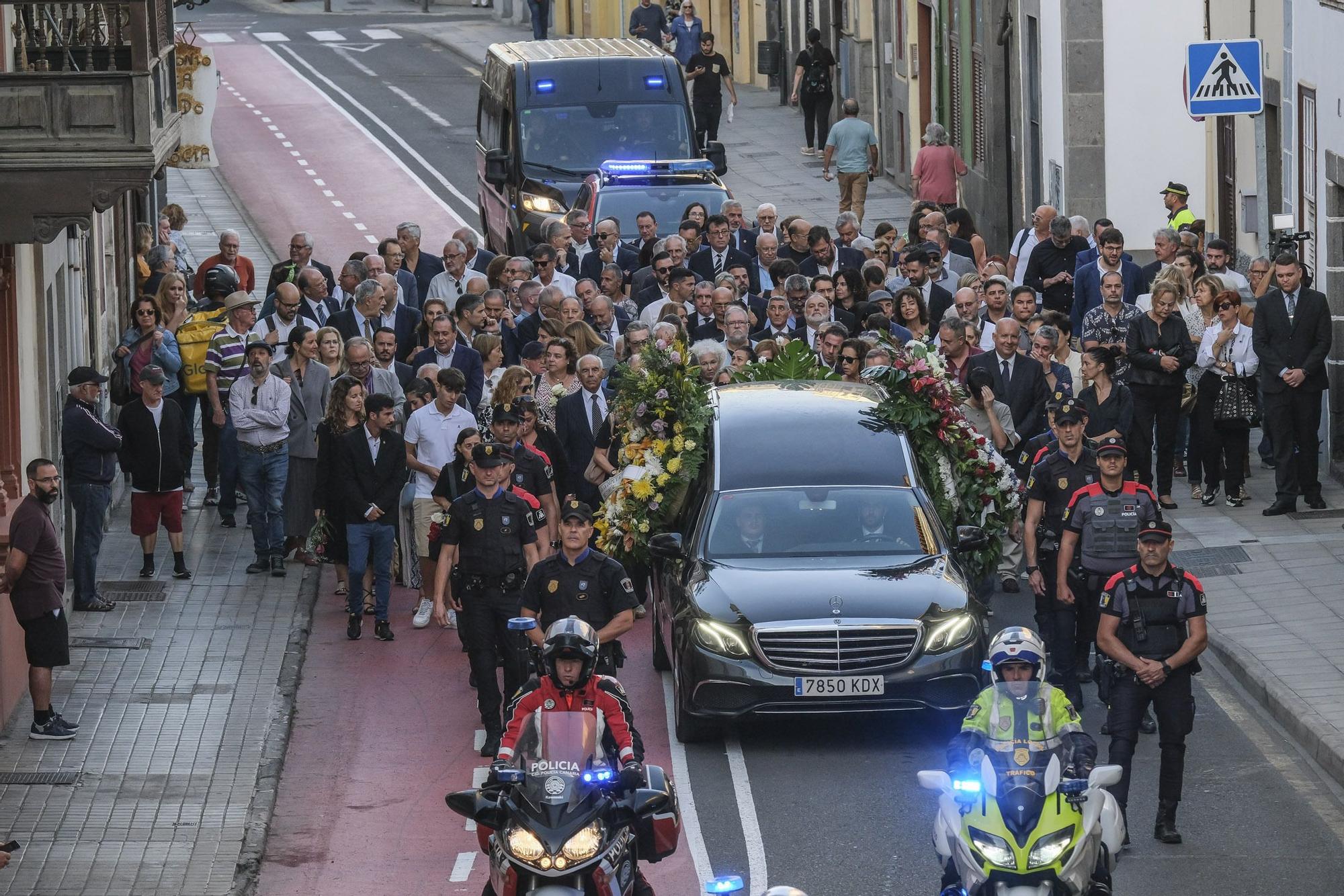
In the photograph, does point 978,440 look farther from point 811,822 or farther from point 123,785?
point 123,785

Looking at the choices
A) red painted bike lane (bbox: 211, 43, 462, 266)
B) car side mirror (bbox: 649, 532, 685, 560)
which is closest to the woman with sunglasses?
car side mirror (bbox: 649, 532, 685, 560)

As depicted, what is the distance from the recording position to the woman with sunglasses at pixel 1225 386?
1967 centimetres

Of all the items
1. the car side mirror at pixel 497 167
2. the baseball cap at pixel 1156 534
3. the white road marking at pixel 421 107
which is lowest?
the baseball cap at pixel 1156 534

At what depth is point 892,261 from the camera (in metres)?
25.6

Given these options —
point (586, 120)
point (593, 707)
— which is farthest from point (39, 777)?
point (586, 120)

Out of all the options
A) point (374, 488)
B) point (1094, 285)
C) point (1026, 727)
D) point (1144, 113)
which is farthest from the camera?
point (1144, 113)

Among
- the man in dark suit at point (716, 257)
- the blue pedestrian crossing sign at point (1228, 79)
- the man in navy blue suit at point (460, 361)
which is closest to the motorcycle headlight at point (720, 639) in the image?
the man in navy blue suit at point (460, 361)

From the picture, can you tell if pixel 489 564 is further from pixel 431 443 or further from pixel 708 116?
pixel 708 116

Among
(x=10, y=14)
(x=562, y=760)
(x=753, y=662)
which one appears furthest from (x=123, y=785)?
(x=10, y=14)

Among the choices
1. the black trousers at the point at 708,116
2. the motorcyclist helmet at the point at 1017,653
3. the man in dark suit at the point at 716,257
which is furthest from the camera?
the black trousers at the point at 708,116

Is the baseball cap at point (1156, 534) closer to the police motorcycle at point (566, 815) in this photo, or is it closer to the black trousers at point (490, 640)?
the police motorcycle at point (566, 815)

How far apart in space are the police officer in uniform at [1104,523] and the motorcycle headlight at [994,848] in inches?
161

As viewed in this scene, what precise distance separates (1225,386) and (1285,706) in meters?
5.51

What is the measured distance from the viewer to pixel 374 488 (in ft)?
56.1
